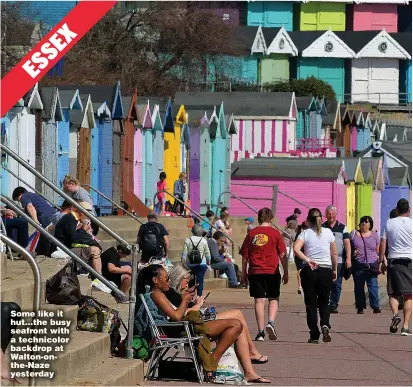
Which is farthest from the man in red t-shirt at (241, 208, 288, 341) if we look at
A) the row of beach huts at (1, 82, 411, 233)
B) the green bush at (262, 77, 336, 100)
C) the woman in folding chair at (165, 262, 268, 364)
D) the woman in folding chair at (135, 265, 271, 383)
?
the green bush at (262, 77, 336, 100)

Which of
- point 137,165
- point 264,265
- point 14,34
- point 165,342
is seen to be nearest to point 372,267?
point 264,265

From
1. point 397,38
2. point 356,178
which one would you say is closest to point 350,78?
point 397,38

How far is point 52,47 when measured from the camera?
1178 centimetres

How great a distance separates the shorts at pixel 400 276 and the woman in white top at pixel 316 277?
1300 millimetres

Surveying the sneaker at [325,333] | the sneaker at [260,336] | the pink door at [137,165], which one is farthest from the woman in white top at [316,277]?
the pink door at [137,165]

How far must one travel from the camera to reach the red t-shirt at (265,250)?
14602 millimetres

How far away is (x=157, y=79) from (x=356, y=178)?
562 inches

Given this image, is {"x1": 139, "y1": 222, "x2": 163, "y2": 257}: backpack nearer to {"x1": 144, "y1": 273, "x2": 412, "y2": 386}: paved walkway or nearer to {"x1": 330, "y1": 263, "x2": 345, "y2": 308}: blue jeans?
{"x1": 144, "y1": 273, "x2": 412, "y2": 386}: paved walkway

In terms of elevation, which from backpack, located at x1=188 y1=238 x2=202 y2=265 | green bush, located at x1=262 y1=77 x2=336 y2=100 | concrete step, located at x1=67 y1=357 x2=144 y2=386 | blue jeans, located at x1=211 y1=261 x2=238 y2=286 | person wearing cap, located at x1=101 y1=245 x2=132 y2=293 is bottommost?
blue jeans, located at x1=211 y1=261 x2=238 y2=286

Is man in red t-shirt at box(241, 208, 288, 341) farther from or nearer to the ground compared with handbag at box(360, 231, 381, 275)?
farther from the ground

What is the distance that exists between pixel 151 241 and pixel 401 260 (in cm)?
536

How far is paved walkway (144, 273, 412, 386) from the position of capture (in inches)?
467

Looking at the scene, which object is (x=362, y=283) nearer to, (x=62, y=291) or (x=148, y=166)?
(x=62, y=291)

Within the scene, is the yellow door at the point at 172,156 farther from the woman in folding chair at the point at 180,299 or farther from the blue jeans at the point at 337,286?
the woman in folding chair at the point at 180,299
